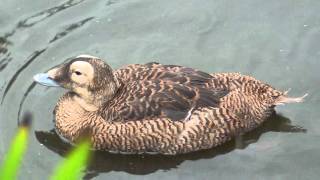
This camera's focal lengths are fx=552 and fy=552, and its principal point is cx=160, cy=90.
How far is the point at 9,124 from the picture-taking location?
598 cm

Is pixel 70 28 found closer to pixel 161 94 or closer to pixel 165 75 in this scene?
pixel 165 75

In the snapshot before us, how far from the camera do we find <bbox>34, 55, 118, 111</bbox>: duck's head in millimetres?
5305

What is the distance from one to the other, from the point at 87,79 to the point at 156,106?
0.77 meters

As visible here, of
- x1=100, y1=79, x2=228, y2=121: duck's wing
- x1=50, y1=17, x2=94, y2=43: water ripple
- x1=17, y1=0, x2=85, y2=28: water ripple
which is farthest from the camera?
x1=17, y1=0, x2=85, y2=28: water ripple

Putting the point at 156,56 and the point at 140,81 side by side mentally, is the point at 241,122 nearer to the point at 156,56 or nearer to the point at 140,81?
the point at 140,81

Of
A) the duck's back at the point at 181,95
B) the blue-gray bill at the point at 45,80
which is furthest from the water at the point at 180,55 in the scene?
the blue-gray bill at the point at 45,80

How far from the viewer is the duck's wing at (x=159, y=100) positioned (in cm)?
510

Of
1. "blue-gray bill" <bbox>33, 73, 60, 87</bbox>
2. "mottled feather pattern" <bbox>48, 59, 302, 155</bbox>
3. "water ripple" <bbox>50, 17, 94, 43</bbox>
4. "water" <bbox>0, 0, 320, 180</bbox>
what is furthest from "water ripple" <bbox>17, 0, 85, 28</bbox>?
"mottled feather pattern" <bbox>48, 59, 302, 155</bbox>

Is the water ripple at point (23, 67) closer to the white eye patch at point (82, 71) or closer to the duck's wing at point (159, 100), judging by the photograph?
the white eye patch at point (82, 71)

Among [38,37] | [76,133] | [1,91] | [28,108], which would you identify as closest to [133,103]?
[76,133]

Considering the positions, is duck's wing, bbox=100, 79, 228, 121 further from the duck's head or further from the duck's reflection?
the duck's reflection

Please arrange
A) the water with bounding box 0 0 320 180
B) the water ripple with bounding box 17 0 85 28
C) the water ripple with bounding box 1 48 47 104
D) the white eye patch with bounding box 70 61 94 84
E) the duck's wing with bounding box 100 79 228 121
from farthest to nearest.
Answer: the water ripple with bounding box 17 0 85 28
the water ripple with bounding box 1 48 47 104
the water with bounding box 0 0 320 180
the white eye patch with bounding box 70 61 94 84
the duck's wing with bounding box 100 79 228 121

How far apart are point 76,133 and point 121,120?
63cm

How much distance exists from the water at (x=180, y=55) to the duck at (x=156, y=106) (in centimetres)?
23
